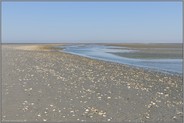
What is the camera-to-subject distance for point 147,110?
11484mm

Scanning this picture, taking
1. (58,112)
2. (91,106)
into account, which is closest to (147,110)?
(91,106)

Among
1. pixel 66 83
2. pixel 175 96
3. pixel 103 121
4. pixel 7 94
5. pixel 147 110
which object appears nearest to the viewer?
pixel 103 121

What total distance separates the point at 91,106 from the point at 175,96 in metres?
4.89

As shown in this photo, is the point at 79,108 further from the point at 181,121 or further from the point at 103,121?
the point at 181,121

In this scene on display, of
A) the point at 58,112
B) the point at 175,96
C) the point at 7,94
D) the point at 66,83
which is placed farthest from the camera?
the point at 66,83

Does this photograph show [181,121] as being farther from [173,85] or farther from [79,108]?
[173,85]

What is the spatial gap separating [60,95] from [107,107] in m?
2.61

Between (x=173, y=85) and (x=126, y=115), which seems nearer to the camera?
(x=126, y=115)

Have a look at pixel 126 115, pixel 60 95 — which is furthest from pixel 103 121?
pixel 60 95

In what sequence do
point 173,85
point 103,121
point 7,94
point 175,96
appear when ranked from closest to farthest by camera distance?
point 103,121 < point 7,94 < point 175,96 < point 173,85

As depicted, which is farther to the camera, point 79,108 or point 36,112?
point 79,108

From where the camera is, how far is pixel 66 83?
16359 millimetres

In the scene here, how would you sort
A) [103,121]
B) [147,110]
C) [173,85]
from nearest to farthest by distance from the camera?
[103,121], [147,110], [173,85]

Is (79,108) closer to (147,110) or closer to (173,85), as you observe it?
(147,110)
